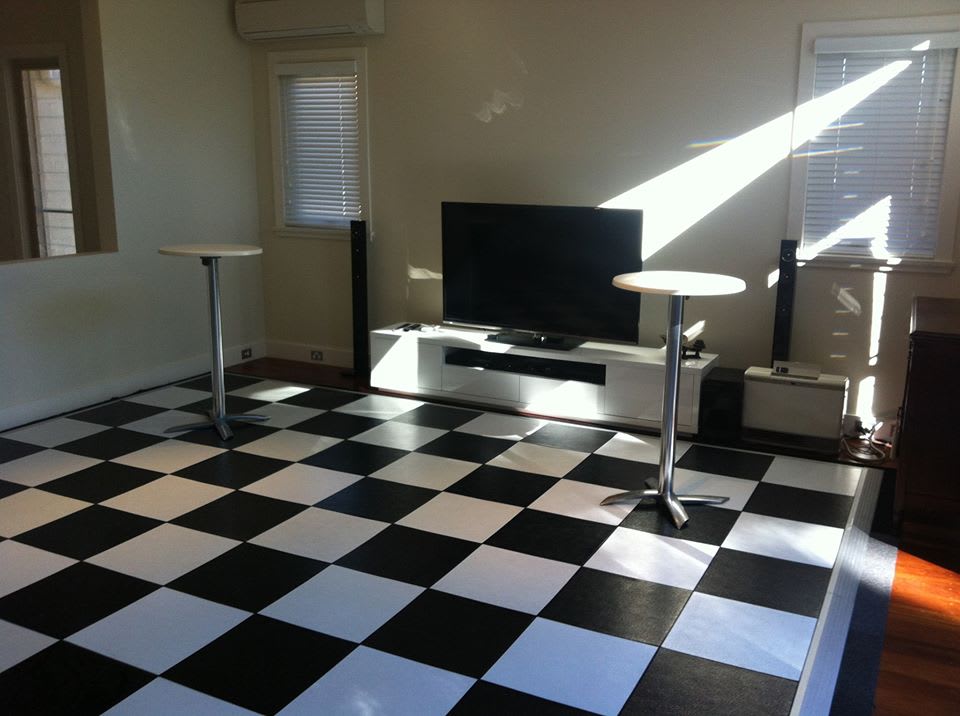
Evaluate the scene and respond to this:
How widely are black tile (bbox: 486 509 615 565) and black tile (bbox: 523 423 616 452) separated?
2.98ft

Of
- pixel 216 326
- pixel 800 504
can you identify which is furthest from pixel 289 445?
pixel 800 504

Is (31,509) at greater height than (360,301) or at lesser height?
lesser

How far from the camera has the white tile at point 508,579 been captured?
2.92 m

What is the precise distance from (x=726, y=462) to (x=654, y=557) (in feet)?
3.90

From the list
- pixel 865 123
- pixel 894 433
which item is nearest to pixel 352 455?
pixel 894 433

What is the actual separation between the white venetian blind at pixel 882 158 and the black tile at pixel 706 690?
9.00 feet

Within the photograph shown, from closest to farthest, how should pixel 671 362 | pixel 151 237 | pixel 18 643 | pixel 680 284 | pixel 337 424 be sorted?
1. pixel 18 643
2. pixel 680 284
3. pixel 671 362
4. pixel 337 424
5. pixel 151 237

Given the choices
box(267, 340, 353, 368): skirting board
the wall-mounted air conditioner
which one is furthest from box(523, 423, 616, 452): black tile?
the wall-mounted air conditioner

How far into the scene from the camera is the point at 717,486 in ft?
13.0

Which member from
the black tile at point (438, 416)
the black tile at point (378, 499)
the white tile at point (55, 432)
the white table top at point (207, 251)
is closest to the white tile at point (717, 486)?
the black tile at point (378, 499)

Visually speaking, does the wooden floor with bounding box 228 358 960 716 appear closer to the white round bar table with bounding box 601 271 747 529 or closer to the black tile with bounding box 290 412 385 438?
the white round bar table with bounding box 601 271 747 529

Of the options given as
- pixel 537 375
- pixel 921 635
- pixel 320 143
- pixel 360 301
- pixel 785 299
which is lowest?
pixel 921 635

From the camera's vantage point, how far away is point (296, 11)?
5.57 meters

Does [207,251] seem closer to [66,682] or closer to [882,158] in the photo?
[66,682]
